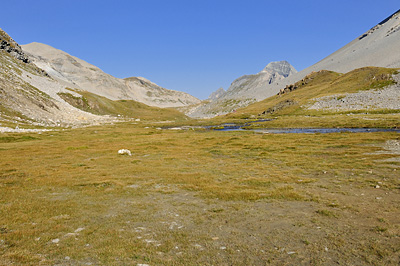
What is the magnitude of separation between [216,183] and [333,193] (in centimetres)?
965

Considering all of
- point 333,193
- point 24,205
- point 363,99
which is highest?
point 363,99

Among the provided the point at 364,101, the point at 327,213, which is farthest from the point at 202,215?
the point at 364,101

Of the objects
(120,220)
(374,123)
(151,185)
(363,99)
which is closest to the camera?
(120,220)

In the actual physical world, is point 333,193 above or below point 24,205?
below

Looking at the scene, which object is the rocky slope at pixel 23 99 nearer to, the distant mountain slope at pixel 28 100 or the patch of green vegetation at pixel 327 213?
the distant mountain slope at pixel 28 100

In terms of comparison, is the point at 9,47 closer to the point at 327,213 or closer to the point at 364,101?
the point at 327,213

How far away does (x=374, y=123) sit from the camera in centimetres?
7912

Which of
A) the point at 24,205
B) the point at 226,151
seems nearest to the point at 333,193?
the point at 24,205

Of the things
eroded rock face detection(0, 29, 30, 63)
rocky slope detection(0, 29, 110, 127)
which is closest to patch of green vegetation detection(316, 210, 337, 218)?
rocky slope detection(0, 29, 110, 127)

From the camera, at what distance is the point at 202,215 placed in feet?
50.1

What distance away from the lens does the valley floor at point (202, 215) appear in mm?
10516

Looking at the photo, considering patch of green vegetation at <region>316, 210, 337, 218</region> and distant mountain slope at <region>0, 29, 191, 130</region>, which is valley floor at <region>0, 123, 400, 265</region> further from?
distant mountain slope at <region>0, 29, 191, 130</region>

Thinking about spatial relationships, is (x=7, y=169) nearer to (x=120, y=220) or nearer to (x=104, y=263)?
(x=120, y=220)

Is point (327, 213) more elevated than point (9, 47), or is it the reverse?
point (9, 47)
